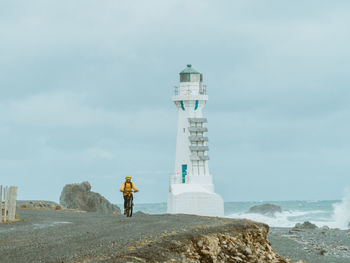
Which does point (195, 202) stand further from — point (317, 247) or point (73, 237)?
point (73, 237)

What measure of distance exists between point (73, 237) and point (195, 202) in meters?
33.7

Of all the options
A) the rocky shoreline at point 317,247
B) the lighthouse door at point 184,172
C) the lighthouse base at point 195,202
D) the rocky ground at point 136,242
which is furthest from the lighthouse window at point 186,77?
the rocky ground at point 136,242

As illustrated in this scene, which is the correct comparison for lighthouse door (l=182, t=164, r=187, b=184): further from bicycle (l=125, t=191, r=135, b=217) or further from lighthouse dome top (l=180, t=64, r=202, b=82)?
bicycle (l=125, t=191, r=135, b=217)

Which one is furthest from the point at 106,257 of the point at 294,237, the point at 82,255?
the point at 294,237

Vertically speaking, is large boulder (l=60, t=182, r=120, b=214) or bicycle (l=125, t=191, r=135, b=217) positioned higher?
large boulder (l=60, t=182, r=120, b=214)

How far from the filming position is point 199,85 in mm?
53000

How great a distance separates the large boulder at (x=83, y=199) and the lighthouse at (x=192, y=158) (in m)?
6.64

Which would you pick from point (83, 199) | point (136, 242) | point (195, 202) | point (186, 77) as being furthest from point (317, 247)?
point (186, 77)

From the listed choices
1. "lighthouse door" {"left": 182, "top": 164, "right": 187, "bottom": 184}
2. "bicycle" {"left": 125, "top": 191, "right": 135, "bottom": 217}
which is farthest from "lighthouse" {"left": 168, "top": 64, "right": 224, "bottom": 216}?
"bicycle" {"left": 125, "top": 191, "right": 135, "bottom": 217}

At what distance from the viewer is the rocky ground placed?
12.3m

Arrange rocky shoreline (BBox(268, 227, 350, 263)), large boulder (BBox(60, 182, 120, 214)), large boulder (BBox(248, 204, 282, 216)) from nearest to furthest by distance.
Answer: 1. rocky shoreline (BBox(268, 227, 350, 263))
2. large boulder (BBox(60, 182, 120, 214))
3. large boulder (BBox(248, 204, 282, 216))

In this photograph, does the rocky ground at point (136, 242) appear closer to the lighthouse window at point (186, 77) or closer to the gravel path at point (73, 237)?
the gravel path at point (73, 237)

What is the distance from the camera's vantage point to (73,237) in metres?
14.8

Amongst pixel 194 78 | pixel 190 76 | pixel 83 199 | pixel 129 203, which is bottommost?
pixel 129 203
